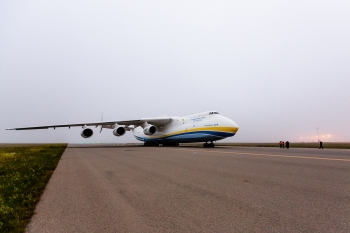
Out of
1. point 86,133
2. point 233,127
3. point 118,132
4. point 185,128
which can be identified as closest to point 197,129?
point 185,128

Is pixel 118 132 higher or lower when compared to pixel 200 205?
higher

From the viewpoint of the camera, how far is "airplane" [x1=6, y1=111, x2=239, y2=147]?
72.3ft

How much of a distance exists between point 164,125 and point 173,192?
26.2 m

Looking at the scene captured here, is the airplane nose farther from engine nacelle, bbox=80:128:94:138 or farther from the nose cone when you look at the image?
engine nacelle, bbox=80:128:94:138

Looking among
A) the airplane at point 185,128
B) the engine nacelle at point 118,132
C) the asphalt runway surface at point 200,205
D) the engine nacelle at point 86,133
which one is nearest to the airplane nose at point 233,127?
the airplane at point 185,128

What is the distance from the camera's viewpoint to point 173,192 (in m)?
4.58

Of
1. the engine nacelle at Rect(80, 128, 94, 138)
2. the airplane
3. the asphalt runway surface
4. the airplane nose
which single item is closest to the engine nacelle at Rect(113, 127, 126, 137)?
the airplane

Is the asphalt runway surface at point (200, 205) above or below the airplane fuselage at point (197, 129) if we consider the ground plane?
below

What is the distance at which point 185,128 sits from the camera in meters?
26.2

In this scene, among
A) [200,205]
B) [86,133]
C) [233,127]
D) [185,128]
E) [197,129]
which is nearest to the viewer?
[200,205]

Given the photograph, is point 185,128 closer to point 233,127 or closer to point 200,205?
point 233,127

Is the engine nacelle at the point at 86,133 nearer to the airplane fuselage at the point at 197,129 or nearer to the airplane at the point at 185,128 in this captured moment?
the airplane at the point at 185,128

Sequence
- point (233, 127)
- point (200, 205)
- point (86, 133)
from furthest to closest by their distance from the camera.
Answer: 1. point (86, 133)
2. point (233, 127)
3. point (200, 205)

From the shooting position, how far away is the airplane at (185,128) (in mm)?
22047
